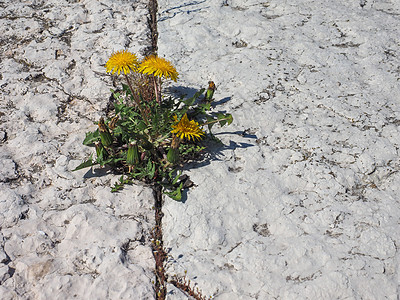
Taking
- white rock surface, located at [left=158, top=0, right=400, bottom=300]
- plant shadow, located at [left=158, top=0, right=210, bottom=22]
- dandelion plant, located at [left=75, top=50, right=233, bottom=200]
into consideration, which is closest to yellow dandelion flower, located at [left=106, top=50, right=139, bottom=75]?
dandelion plant, located at [left=75, top=50, right=233, bottom=200]

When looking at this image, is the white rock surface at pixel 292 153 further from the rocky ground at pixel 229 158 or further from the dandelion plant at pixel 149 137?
the dandelion plant at pixel 149 137

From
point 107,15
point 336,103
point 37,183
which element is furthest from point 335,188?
point 107,15

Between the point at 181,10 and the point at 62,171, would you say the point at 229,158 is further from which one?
the point at 181,10

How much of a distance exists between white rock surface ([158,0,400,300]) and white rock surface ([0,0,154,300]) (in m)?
0.28

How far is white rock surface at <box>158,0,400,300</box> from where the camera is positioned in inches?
83.0

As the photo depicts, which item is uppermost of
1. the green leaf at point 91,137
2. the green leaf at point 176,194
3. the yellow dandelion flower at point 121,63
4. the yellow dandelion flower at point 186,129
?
the yellow dandelion flower at point 121,63

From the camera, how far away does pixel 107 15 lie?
4.05 meters

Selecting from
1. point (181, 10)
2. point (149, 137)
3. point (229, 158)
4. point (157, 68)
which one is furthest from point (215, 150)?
point (181, 10)

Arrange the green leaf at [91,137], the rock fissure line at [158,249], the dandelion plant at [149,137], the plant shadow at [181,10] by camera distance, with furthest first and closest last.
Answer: the plant shadow at [181,10] < the green leaf at [91,137] < the dandelion plant at [149,137] < the rock fissure line at [158,249]

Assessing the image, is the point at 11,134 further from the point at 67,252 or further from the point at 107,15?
the point at 107,15

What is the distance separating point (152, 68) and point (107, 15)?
5.75 ft

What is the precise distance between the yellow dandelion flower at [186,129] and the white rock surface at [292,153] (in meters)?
0.24

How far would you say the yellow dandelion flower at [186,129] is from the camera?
2598 millimetres

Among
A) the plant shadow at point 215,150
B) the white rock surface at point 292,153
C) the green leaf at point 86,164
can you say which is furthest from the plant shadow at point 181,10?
the green leaf at point 86,164
